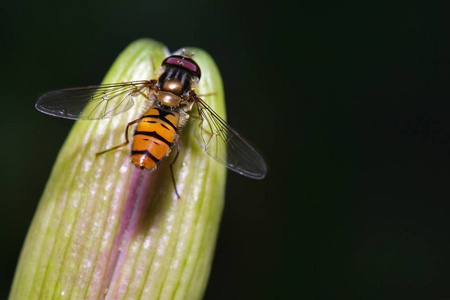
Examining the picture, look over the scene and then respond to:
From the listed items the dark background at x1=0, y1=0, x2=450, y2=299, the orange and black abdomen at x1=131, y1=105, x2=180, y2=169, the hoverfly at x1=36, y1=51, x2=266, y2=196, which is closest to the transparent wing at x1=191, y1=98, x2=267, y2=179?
the hoverfly at x1=36, y1=51, x2=266, y2=196

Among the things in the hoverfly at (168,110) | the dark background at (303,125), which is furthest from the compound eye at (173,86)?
the dark background at (303,125)

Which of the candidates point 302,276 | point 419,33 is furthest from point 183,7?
point 302,276

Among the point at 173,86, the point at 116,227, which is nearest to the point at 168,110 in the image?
the point at 173,86

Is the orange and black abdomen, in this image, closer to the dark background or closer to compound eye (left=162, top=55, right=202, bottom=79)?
compound eye (left=162, top=55, right=202, bottom=79)

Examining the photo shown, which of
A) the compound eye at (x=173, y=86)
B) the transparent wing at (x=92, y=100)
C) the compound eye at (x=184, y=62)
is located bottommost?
the transparent wing at (x=92, y=100)

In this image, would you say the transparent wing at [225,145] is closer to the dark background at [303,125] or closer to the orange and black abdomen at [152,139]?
the orange and black abdomen at [152,139]

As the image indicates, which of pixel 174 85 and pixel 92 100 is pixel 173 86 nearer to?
pixel 174 85
